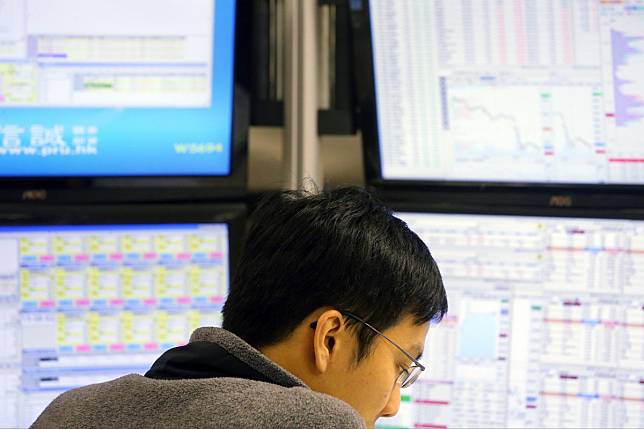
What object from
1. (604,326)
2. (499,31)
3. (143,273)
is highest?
(499,31)

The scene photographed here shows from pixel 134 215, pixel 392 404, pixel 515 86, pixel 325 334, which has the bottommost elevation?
pixel 392 404

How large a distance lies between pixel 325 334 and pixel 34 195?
0.76 m

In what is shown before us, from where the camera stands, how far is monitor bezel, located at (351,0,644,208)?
158 cm

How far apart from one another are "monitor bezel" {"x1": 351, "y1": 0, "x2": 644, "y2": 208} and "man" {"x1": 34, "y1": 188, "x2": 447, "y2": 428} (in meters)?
0.43

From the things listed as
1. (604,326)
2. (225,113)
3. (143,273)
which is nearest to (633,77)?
(604,326)

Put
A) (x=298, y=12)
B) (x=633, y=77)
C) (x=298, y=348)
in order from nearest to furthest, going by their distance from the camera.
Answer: (x=298, y=348) → (x=633, y=77) → (x=298, y=12)

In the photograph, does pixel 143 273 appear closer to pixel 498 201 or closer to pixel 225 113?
pixel 225 113

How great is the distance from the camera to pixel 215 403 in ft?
3.11

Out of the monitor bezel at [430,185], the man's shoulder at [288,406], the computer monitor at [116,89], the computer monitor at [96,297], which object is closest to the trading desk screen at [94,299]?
the computer monitor at [96,297]

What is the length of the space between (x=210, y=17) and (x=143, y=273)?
0.49m

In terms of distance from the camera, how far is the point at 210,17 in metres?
1.57

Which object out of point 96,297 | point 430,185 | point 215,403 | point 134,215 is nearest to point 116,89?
point 134,215

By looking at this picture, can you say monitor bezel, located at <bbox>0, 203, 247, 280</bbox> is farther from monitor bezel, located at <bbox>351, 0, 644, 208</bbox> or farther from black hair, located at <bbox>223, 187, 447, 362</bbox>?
black hair, located at <bbox>223, 187, 447, 362</bbox>

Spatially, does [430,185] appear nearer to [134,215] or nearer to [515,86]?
[515,86]
